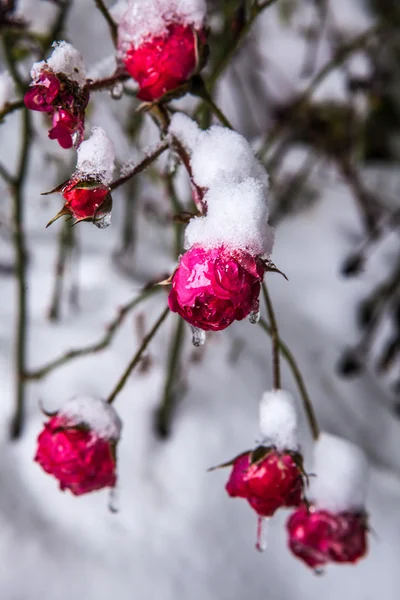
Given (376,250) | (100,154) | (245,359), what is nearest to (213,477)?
(245,359)

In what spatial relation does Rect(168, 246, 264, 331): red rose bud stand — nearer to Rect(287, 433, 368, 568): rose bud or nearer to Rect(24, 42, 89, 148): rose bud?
Rect(24, 42, 89, 148): rose bud

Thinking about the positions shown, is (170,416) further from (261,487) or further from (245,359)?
(261,487)

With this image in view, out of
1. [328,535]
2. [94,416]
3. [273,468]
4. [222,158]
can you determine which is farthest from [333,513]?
[222,158]

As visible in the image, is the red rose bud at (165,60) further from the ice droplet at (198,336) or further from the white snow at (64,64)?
the ice droplet at (198,336)

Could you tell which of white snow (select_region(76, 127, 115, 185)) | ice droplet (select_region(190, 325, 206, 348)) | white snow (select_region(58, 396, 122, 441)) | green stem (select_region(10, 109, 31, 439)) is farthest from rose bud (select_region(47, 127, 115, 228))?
green stem (select_region(10, 109, 31, 439))

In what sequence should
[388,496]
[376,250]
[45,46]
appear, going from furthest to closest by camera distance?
[376,250], [388,496], [45,46]

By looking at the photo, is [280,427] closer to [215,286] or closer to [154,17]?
[215,286]
